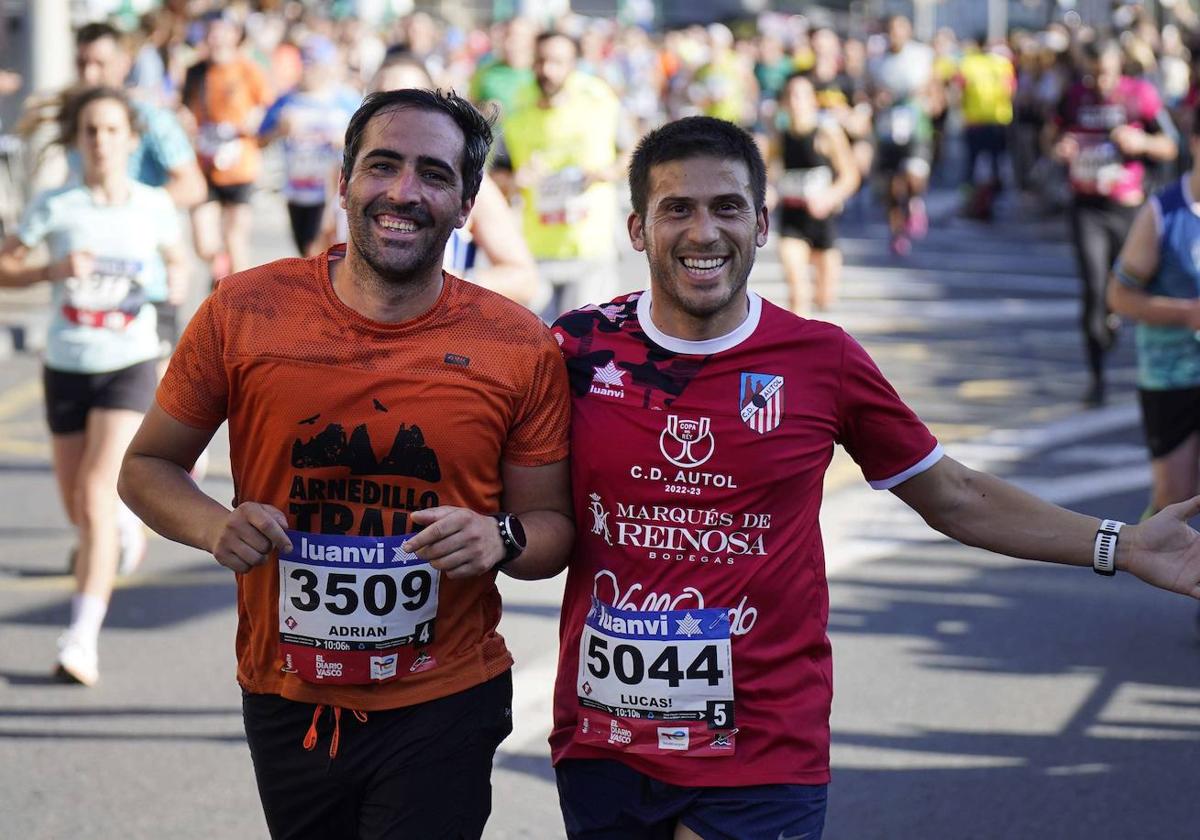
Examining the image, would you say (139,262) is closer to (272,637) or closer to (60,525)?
(60,525)

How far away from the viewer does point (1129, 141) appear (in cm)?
1144

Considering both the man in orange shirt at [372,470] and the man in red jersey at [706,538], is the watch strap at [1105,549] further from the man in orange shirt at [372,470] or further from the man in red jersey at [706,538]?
the man in orange shirt at [372,470]

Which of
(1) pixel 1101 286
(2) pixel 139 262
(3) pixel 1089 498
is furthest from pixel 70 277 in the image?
(1) pixel 1101 286

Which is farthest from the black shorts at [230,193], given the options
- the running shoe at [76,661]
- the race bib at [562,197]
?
the running shoe at [76,661]

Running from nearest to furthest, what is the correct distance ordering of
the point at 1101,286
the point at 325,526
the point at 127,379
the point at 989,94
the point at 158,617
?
the point at 325,526 → the point at 127,379 → the point at 158,617 → the point at 1101,286 → the point at 989,94

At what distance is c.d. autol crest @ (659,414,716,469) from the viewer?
11.5 ft

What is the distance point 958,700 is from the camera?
633cm

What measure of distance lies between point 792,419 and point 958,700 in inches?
121

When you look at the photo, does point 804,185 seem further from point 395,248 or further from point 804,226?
point 395,248

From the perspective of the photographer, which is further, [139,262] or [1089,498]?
[1089,498]

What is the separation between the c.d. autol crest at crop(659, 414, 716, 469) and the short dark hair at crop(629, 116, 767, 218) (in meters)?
0.42

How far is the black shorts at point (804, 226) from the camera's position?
46.9ft

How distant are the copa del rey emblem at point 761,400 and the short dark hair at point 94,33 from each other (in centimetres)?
664

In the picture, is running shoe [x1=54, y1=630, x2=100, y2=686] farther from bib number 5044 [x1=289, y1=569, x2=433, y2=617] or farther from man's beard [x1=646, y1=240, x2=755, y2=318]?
man's beard [x1=646, y1=240, x2=755, y2=318]
